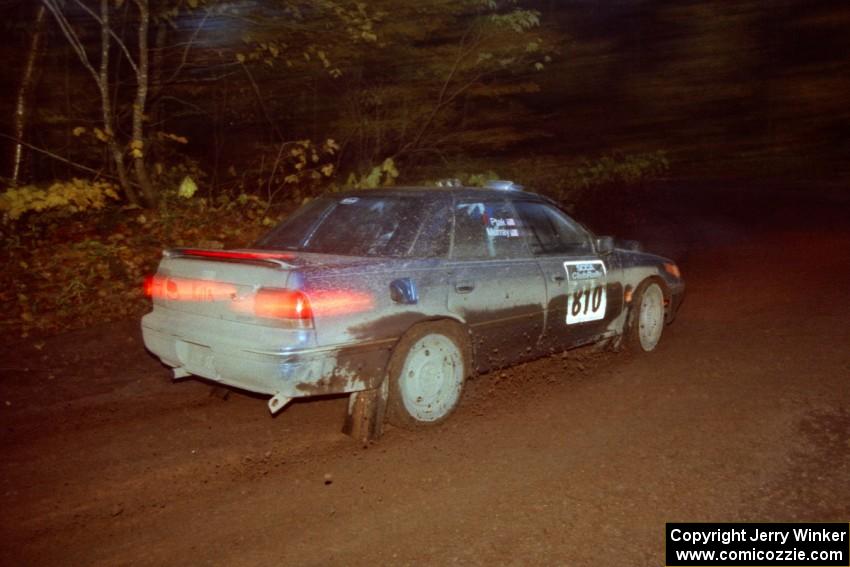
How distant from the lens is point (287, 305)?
4.05 m

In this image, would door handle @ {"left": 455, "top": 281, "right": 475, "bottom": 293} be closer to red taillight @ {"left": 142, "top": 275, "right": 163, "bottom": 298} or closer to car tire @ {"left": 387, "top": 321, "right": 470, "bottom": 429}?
car tire @ {"left": 387, "top": 321, "right": 470, "bottom": 429}

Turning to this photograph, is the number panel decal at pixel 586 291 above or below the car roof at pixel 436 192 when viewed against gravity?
below

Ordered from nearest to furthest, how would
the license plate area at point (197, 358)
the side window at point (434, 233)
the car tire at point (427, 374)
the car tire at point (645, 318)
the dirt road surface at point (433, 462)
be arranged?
the dirt road surface at point (433, 462), the license plate area at point (197, 358), the car tire at point (427, 374), the side window at point (434, 233), the car tire at point (645, 318)

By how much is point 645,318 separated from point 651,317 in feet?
0.35

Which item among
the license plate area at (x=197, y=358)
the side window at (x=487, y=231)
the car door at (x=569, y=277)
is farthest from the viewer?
the car door at (x=569, y=277)

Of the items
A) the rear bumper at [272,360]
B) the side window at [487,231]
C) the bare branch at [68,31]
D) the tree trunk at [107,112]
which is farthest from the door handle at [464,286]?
the bare branch at [68,31]

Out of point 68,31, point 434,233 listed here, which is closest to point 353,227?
point 434,233

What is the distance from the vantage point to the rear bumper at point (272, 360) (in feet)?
13.4

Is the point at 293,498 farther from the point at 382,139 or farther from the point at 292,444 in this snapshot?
the point at 382,139

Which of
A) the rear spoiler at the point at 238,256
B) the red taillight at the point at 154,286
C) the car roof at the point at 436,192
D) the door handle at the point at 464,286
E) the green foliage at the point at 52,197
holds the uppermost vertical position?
the green foliage at the point at 52,197

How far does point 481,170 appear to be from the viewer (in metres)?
14.5

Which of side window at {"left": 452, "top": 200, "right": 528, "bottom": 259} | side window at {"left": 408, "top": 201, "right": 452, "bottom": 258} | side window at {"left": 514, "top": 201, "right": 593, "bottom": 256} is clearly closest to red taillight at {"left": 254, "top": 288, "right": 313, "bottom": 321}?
side window at {"left": 408, "top": 201, "right": 452, "bottom": 258}

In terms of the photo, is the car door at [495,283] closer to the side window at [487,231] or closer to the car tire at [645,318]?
the side window at [487,231]

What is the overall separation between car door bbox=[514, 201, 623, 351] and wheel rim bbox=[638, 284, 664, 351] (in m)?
0.47
